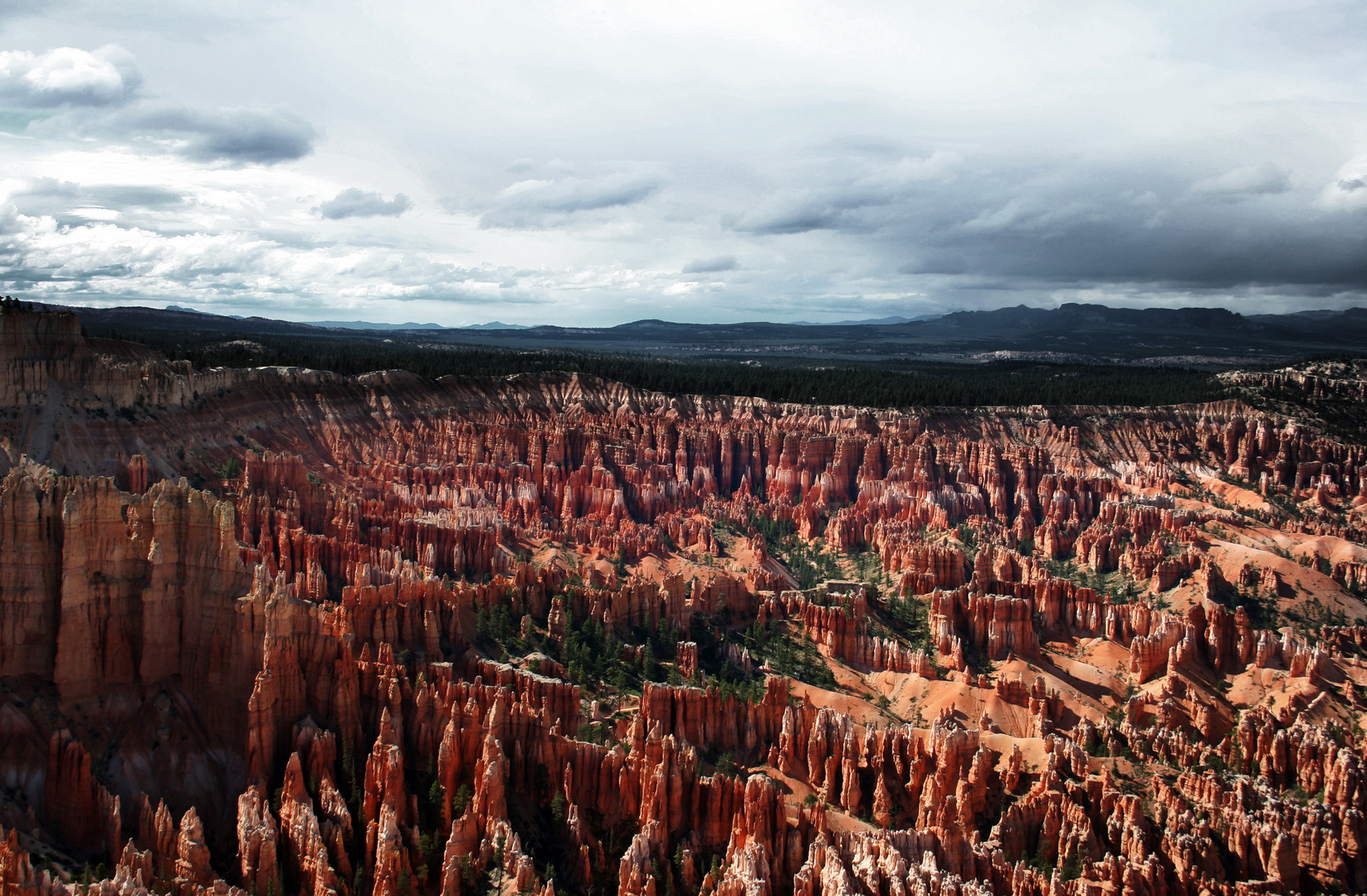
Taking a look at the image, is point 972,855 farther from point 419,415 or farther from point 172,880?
point 419,415

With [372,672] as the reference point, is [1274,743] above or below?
below

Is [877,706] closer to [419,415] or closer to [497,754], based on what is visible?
[497,754]

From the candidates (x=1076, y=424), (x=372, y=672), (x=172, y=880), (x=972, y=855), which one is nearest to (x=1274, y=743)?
(x=972, y=855)

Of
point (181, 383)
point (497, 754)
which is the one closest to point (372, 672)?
point (497, 754)

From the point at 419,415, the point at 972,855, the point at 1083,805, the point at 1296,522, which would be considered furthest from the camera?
the point at 419,415

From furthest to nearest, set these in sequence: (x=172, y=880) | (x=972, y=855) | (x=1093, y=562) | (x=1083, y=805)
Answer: (x=1093, y=562), (x=1083, y=805), (x=972, y=855), (x=172, y=880)

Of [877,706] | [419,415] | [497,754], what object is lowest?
[877,706]

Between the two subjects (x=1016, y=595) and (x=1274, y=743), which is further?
(x=1016, y=595)
